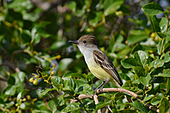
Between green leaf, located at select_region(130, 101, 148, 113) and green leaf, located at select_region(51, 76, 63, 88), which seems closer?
green leaf, located at select_region(130, 101, 148, 113)

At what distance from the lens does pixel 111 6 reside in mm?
4332

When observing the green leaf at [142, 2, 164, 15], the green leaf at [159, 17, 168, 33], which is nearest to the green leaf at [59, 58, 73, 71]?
the green leaf at [159, 17, 168, 33]

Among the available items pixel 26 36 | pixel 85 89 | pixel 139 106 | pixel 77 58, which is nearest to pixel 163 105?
pixel 139 106

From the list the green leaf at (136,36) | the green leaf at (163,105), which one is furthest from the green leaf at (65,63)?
the green leaf at (163,105)

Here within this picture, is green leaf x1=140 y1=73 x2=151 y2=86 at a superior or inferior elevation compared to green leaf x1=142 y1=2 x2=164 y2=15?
inferior

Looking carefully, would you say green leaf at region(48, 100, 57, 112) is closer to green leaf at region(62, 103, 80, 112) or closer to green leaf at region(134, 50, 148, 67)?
green leaf at region(62, 103, 80, 112)

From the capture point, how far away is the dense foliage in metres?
2.83

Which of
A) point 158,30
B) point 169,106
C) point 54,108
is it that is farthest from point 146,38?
point 54,108

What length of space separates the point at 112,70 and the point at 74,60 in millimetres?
1432

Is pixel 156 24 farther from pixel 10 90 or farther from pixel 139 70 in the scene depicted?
pixel 10 90

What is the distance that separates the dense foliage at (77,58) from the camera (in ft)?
9.30

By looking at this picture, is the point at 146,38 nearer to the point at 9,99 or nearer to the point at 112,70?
the point at 112,70

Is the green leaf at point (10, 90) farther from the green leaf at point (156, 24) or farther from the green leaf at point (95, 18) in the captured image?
the green leaf at point (156, 24)

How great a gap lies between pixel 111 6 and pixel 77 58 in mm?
1170
